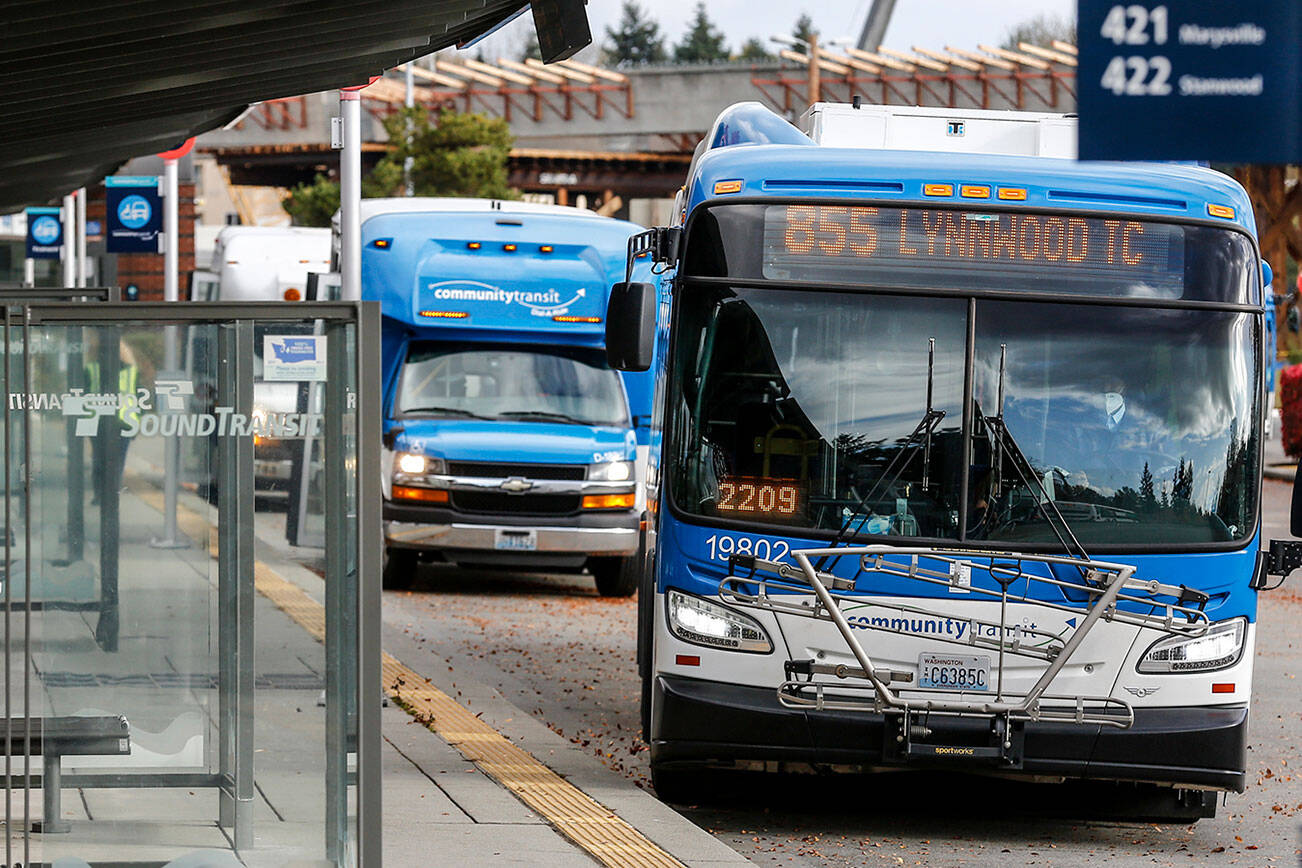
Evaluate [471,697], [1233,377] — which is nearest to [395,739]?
[471,697]

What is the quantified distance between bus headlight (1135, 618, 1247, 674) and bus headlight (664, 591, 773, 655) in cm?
156

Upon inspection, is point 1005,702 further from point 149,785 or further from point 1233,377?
point 149,785

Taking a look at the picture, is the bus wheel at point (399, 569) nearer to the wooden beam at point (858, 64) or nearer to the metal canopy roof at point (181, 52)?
the metal canopy roof at point (181, 52)

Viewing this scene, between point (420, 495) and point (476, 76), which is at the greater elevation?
point (476, 76)

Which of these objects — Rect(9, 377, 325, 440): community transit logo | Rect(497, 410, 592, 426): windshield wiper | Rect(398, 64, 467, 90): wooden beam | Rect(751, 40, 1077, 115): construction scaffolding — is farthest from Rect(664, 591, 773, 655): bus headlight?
Rect(398, 64, 467, 90): wooden beam

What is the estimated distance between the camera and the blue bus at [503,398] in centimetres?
1577

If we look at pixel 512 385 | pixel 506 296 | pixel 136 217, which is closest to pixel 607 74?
pixel 136 217

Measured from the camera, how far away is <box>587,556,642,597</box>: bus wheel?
1662cm

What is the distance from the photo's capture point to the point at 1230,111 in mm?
3684

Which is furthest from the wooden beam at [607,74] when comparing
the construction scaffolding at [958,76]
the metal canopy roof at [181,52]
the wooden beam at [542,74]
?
the metal canopy roof at [181,52]

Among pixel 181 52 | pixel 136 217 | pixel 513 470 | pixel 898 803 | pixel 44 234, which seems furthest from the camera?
pixel 44 234

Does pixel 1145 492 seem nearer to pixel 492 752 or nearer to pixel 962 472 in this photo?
pixel 962 472

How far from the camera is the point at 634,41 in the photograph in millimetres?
121812

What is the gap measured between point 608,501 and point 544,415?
1.02m
